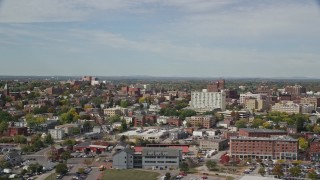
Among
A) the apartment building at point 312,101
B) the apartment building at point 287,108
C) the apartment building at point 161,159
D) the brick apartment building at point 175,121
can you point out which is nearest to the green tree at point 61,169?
the apartment building at point 161,159

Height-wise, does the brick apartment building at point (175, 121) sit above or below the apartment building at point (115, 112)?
below

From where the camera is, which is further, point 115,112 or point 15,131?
point 115,112

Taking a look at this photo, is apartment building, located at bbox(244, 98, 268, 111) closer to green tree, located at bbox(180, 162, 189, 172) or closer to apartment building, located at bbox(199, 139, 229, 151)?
apartment building, located at bbox(199, 139, 229, 151)

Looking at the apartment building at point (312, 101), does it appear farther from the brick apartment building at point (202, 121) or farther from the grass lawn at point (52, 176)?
the grass lawn at point (52, 176)

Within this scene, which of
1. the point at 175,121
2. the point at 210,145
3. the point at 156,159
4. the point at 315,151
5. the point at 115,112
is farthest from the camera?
the point at 115,112

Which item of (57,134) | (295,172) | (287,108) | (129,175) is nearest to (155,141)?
(57,134)

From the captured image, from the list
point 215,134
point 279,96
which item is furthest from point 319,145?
point 279,96

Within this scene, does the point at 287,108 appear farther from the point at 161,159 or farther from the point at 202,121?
the point at 161,159

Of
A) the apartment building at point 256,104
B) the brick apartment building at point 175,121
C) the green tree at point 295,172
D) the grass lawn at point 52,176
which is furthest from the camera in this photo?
the apartment building at point 256,104

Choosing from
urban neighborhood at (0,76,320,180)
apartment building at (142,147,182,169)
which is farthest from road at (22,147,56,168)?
apartment building at (142,147,182,169)

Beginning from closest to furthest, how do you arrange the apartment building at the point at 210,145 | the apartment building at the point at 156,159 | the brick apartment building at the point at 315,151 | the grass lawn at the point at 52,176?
1. the grass lawn at the point at 52,176
2. the apartment building at the point at 156,159
3. the brick apartment building at the point at 315,151
4. the apartment building at the point at 210,145
